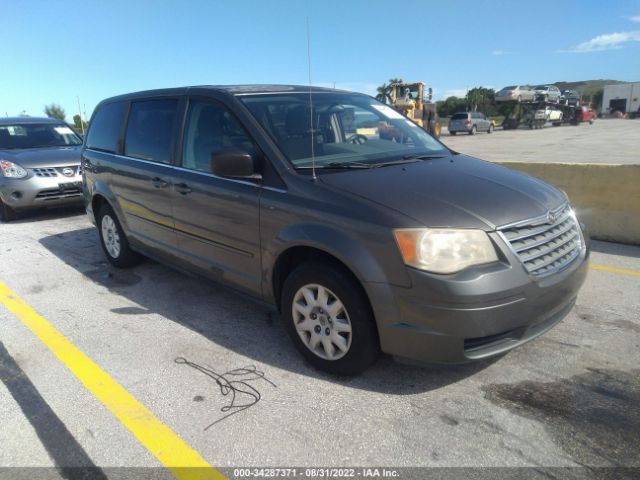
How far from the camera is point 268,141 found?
323cm

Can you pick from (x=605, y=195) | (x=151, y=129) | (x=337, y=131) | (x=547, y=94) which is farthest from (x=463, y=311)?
(x=547, y=94)

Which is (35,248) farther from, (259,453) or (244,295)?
(259,453)

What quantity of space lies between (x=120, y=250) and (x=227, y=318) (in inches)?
75.5

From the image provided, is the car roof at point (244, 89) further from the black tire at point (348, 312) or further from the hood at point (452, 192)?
the black tire at point (348, 312)

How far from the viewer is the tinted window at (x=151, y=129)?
13.4 ft

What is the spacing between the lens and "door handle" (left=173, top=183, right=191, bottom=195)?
12.4 ft

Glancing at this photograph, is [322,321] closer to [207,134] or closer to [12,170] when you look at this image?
[207,134]

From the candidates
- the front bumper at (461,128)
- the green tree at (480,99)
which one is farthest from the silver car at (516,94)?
the green tree at (480,99)

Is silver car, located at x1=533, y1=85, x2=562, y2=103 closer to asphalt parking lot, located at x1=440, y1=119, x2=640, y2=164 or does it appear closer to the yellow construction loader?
asphalt parking lot, located at x1=440, y1=119, x2=640, y2=164

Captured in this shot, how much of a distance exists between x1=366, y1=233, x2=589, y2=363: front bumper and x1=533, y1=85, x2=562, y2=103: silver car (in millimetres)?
43979

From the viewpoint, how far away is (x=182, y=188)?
384 centimetres

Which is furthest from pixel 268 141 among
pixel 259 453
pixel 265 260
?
pixel 259 453

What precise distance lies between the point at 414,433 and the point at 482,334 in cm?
62

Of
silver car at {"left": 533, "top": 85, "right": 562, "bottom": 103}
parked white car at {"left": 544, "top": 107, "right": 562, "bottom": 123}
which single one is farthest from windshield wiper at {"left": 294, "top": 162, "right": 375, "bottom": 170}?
parked white car at {"left": 544, "top": 107, "right": 562, "bottom": 123}
